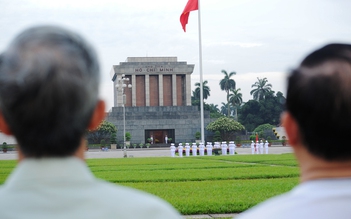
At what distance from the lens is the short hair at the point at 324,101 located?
1564mm

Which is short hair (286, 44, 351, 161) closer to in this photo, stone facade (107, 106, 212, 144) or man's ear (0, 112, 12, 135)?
man's ear (0, 112, 12, 135)

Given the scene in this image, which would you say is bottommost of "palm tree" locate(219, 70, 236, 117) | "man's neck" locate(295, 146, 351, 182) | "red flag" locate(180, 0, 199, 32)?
"man's neck" locate(295, 146, 351, 182)

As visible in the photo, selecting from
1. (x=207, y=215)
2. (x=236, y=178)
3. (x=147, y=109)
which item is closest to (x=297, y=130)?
(x=207, y=215)

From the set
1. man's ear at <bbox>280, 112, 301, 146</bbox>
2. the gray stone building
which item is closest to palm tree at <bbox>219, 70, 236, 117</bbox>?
the gray stone building

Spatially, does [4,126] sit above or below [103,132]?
below

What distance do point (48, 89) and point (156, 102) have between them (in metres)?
62.2

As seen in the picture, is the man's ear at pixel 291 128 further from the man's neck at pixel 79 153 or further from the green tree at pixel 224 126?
the green tree at pixel 224 126

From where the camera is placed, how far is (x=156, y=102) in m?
63.6

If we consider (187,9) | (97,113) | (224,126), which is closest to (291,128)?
(97,113)

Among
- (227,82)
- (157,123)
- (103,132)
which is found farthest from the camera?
(227,82)

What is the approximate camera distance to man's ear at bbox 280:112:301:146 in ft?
5.58

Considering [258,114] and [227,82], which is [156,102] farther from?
[227,82]

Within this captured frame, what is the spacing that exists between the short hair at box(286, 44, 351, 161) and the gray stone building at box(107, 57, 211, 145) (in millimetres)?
51620

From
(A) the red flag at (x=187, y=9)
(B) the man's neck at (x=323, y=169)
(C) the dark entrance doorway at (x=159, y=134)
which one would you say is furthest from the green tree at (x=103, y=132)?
(B) the man's neck at (x=323, y=169)
